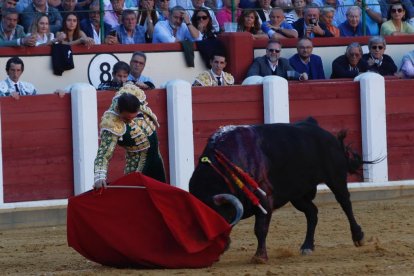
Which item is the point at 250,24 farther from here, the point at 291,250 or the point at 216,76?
the point at 291,250

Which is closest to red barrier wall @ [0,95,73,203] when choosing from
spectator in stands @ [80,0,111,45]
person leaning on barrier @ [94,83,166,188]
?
spectator in stands @ [80,0,111,45]

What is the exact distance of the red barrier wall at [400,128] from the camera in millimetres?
11367

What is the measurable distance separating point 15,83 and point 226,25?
242 centimetres

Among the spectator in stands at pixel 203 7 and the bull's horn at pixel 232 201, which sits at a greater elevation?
the spectator in stands at pixel 203 7

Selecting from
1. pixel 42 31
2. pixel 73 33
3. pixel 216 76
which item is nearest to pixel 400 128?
pixel 216 76

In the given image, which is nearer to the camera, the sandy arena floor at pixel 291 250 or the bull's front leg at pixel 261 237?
the sandy arena floor at pixel 291 250

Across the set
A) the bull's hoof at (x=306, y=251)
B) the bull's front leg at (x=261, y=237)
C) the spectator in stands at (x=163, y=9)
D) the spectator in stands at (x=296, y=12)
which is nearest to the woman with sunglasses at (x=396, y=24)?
the spectator in stands at (x=296, y=12)

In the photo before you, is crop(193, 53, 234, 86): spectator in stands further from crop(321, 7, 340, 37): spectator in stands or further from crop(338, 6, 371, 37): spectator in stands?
crop(338, 6, 371, 37): spectator in stands

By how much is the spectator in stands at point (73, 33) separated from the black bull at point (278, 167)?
→ 3433 mm

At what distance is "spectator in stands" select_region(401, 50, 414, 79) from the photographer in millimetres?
11578

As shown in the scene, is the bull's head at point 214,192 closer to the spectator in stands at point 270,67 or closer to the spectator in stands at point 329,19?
the spectator in stands at point 270,67

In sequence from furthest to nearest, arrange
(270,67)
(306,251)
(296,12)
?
(296,12) < (270,67) < (306,251)

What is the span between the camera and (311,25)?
38.9 feet

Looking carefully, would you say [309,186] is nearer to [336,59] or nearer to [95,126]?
[95,126]
